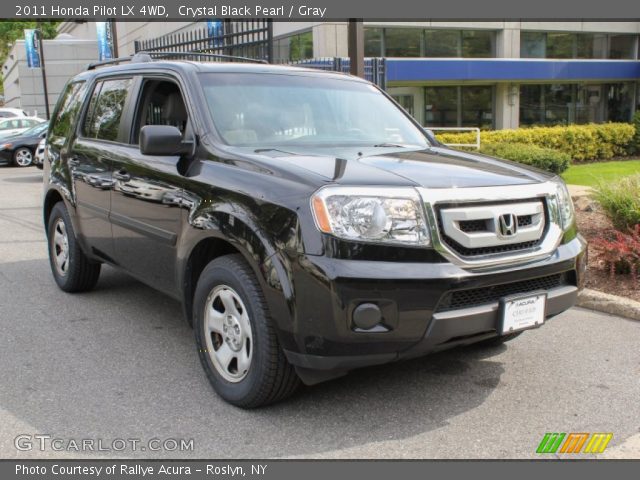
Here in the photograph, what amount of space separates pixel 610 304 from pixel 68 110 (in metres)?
4.88

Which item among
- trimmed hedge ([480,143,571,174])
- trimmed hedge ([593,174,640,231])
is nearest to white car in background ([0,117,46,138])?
trimmed hedge ([480,143,571,174])

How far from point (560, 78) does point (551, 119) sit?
2.18 meters

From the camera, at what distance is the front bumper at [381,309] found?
3.12 meters

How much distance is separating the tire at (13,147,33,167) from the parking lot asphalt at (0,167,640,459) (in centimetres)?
1758

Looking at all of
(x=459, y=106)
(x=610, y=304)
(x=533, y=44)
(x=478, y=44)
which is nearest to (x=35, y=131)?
(x=459, y=106)

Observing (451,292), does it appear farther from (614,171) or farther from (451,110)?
(451,110)

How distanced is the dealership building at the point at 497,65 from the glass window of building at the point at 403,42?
0.12 feet

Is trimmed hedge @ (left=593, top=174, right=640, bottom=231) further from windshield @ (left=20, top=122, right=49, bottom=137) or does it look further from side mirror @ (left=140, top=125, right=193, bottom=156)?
windshield @ (left=20, top=122, right=49, bottom=137)

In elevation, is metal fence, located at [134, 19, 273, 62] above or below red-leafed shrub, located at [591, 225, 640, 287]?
above

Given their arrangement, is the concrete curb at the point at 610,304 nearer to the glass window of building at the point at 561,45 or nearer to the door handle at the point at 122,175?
the door handle at the point at 122,175

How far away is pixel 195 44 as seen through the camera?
14.5m

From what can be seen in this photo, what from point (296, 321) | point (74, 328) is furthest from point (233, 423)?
point (74, 328)

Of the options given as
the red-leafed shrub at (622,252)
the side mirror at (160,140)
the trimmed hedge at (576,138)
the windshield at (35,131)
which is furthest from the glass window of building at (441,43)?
the side mirror at (160,140)

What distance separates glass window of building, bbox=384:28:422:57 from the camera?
2502cm
